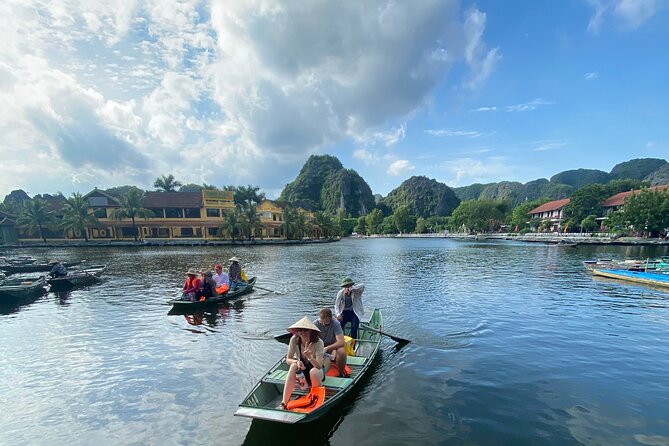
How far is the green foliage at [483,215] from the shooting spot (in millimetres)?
118562

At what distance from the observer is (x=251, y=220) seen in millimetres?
72500

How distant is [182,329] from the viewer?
1379 centimetres

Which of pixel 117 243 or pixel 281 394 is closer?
pixel 281 394

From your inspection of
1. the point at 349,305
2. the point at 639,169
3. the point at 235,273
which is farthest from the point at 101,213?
the point at 639,169

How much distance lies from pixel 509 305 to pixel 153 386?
17.4m

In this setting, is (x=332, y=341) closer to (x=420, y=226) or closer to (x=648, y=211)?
(x=648, y=211)

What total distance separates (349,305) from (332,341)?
9.39 ft

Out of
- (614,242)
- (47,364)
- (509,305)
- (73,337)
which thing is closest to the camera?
(47,364)

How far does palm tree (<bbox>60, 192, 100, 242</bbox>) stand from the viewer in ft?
211

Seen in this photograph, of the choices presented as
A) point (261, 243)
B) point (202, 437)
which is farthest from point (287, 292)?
point (261, 243)

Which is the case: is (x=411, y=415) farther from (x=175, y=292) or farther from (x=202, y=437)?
(x=175, y=292)

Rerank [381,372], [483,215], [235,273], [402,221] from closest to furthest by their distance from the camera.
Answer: [381,372]
[235,273]
[483,215]
[402,221]

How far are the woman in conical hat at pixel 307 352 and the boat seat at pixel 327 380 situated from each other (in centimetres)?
37

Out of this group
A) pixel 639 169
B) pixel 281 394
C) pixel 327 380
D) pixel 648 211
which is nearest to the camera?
pixel 281 394
